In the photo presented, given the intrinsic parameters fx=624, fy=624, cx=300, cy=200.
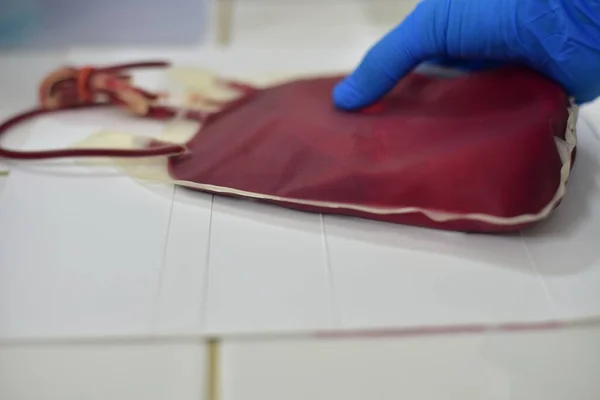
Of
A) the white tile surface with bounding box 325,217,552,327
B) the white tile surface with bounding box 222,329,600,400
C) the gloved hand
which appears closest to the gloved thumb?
the gloved hand

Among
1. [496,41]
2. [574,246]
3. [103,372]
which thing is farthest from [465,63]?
[103,372]

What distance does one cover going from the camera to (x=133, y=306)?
482 mm

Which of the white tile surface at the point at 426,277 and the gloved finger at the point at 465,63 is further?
the gloved finger at the point at 465,63

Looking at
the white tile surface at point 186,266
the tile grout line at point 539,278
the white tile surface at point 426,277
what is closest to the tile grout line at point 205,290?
the white tile surface at point 186,266

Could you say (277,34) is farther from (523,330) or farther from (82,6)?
(523,330)

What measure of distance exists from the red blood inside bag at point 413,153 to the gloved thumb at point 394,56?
18 mm

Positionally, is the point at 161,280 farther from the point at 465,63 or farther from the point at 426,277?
the point at 465,63

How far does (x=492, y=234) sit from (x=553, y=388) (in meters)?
0.15

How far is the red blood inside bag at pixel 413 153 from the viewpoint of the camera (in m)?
0.50

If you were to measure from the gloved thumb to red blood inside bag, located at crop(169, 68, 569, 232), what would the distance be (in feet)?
0.06

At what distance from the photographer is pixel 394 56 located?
581mm

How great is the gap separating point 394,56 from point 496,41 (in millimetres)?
91

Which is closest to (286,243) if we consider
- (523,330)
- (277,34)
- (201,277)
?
(201,277)

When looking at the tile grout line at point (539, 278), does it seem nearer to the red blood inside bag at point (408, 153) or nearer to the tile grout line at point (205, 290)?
the red blood inside bag at point (408, 153)
